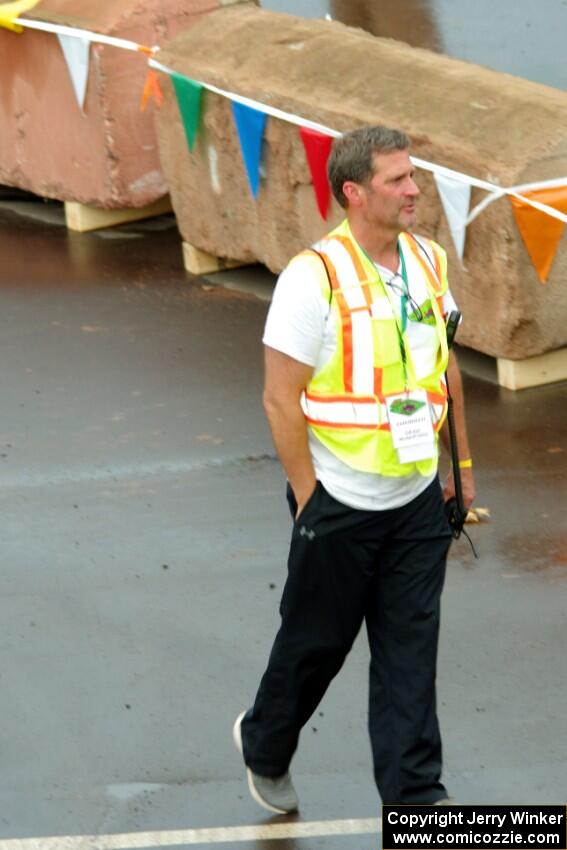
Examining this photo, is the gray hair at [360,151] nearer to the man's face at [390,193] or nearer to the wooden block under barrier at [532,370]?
the man's face at [390,193]

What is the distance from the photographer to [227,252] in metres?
10.9

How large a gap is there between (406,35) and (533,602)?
7704 millimetres

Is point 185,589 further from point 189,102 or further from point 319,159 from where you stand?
point 189,102

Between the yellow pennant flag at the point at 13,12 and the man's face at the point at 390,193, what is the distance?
25.8ft

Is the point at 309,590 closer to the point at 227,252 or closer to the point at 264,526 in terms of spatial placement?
the point at 264,526

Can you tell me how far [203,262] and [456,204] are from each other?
301cm

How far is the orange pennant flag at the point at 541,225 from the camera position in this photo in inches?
325

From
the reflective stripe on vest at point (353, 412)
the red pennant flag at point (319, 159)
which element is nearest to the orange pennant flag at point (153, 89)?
the red pennant flag at point (319, 159)

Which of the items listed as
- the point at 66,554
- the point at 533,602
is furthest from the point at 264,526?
the point at 533,602

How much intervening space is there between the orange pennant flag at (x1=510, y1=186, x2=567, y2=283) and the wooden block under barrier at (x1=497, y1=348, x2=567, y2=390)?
2.00 ft

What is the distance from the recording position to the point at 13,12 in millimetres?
12055

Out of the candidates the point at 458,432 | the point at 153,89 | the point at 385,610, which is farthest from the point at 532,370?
the point at 385,610

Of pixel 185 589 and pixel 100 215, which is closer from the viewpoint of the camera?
pixel 185 589

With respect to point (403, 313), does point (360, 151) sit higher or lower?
higher
